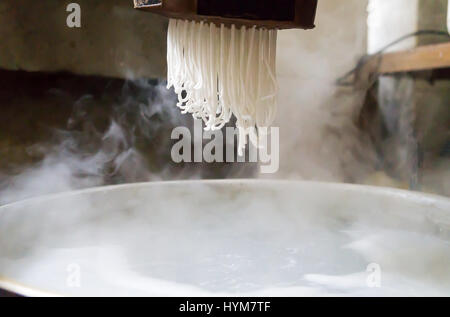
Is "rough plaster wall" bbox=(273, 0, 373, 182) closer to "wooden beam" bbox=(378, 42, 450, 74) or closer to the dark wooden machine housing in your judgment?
"wooden beam" bbox=(378, 42, 450, 74)

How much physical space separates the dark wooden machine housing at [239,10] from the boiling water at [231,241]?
753 mm

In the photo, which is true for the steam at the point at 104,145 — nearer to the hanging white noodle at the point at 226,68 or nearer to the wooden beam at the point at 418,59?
the hanging white noodle at the point at 226,68

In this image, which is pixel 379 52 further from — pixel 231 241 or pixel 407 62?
pixel 231 241

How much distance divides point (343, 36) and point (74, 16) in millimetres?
2278

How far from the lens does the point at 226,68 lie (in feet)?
4.82

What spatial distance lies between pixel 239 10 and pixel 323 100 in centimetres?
254

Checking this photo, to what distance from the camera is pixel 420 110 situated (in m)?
3.34

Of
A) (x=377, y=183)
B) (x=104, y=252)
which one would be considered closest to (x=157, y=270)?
(x=104, y=252)

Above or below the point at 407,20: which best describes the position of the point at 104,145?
below

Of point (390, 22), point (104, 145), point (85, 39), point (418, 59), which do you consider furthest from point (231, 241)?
point (390, 22)

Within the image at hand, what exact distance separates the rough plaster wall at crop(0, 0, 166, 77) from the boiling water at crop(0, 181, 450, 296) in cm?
92

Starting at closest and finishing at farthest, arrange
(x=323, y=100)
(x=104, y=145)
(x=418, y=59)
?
1. (x=104, y=145)
2. (x=418, y=59)
3. (x=323, y=100)

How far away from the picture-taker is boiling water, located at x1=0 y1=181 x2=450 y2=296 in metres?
1.24
